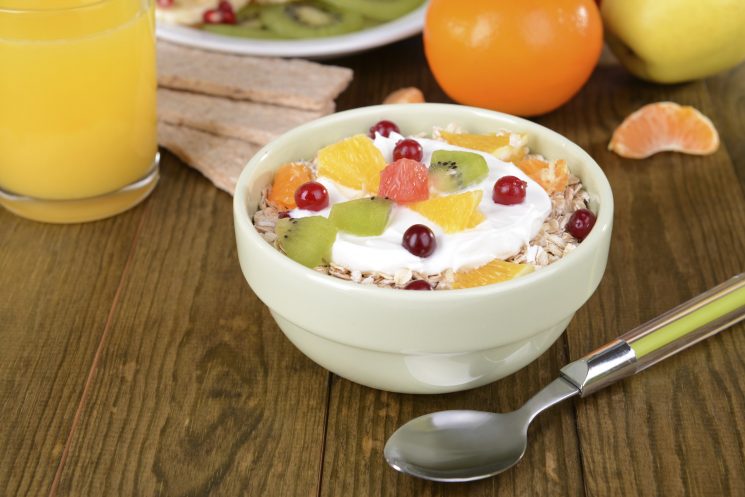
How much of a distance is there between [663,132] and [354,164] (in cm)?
85

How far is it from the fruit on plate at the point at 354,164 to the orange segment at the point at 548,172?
0.23 meters

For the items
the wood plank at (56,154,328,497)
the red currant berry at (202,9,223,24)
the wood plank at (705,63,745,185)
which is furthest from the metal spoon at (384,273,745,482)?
the red currant berry at (202,9,223,24)

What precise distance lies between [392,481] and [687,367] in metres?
0.50

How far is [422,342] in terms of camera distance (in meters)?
1.20

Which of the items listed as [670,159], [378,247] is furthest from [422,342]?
[670,159]

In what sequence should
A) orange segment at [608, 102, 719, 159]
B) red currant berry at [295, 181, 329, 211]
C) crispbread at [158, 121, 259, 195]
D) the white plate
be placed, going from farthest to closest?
the white plate → orange segment at [608, 102, 719, 159] → crispbread at [158, 121, 259, 195] → red currant berry at [295, 181, 329, 211]

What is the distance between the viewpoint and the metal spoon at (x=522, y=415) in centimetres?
120

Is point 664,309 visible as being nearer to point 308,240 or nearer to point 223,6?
point 308,240

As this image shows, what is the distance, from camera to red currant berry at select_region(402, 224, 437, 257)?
1.26m

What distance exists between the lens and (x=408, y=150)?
1.47m

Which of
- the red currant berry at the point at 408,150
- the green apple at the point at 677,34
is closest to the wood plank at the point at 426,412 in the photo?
the red currant berry at the point at 408,150

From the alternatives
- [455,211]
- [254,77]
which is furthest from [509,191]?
[254,77]

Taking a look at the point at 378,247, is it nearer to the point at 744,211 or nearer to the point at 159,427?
the point at 159,427

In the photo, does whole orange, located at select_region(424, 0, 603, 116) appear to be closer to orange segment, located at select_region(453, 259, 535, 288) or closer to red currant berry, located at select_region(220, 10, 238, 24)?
red currant berry, located at select_region(220, 10, 238, 24)
